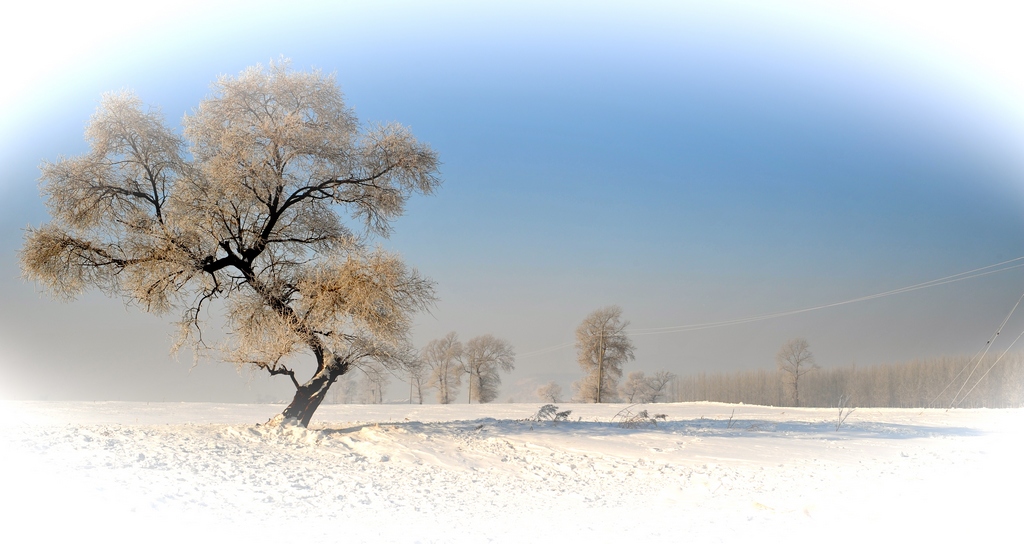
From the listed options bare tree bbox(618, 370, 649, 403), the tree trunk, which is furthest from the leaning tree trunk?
bare tree bbox(618, 370, 649, 403)

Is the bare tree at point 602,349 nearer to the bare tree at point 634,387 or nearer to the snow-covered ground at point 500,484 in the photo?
the bare tree at point 634,387

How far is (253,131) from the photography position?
14.0 m

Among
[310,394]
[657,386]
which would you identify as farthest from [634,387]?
[310,394]

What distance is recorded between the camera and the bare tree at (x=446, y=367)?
43.6 m

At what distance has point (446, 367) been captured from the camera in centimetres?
4394

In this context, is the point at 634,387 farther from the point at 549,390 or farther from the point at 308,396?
the point at 308,396

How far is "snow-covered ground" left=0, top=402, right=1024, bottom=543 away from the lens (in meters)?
6.71

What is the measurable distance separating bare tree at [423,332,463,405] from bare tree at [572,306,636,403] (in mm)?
8756

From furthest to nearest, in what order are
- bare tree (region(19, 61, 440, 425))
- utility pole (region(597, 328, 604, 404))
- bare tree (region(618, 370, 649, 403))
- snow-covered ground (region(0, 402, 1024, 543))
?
bare tree (region(618, 370, 649, 403)) → utility pole (region(597, 328, 604, 404)) → bare tree (region(19, 61, 440, 425)) → snow-covered ground (region(0, 402, 1024, 543))

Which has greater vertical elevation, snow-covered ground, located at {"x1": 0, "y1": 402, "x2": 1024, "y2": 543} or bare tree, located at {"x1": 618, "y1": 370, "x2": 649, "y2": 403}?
snow-covered ground, located at {"x1": 0, "y1": 402, "x2": 1024, "y2": 543}

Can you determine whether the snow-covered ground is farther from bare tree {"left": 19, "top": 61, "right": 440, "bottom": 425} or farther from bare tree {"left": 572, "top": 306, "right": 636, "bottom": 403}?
bare tree {"left": 572, "top": 306, "right": 636, "bottom": 403}

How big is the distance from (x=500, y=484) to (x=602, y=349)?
3136 centimetres

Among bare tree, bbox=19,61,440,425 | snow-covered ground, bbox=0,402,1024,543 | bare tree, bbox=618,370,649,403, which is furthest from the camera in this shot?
bare tree, bbox=618,370,649,403

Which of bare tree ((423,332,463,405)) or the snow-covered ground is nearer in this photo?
the snow-covered ground
